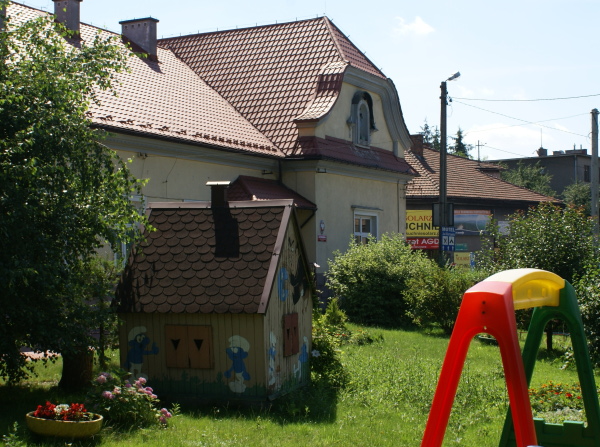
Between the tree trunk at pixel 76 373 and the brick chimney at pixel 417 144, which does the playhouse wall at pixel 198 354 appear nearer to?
the tree trunk at pixel 76 373

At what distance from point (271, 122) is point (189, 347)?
1515 cm

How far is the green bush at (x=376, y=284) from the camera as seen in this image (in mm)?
19141

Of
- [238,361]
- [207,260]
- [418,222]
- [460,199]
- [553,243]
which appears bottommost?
[238,361]

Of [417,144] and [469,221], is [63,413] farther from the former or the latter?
[417,144]

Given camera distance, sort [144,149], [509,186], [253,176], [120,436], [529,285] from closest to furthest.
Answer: [529,285], [120,436], [144,149], [253,176], [509,186]

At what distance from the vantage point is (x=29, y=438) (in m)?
6.96

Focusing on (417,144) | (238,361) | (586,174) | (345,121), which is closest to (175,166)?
(345,121)

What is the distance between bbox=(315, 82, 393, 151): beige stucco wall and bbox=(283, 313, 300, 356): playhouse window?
13.3 meters

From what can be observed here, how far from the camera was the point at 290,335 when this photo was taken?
9.33m

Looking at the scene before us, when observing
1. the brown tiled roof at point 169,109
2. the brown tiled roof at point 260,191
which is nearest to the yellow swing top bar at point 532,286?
the brown tiled roof at point 169,109

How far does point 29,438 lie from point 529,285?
180 inches

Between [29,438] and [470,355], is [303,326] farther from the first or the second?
[470,355]

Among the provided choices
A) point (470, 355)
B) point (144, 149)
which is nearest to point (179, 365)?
point (470, 355)

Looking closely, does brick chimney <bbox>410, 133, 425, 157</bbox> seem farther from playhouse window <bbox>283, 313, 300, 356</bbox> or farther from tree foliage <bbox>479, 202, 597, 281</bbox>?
playhouse window <bbox>283, 313, 300, 356</bbox>
